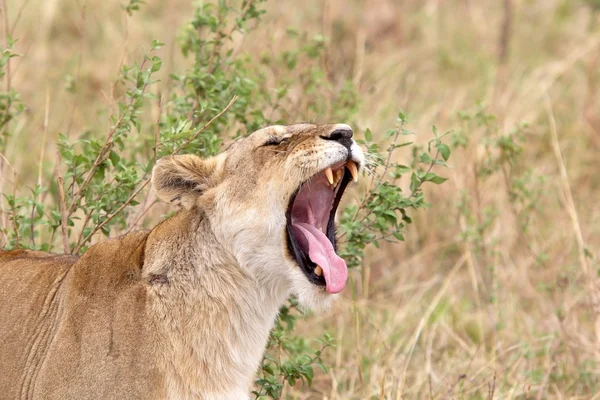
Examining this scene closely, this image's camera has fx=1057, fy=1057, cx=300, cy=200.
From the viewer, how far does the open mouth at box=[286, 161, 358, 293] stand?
363 cm

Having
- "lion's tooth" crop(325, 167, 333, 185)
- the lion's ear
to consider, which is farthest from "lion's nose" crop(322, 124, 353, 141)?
the lion's ear

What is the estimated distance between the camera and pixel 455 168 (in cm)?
736

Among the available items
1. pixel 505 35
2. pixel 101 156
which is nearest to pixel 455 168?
pixel 505 35

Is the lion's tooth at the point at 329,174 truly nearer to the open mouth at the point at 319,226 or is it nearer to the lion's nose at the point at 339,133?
the open mouth at the point at 319,226

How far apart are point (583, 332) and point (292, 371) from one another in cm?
214

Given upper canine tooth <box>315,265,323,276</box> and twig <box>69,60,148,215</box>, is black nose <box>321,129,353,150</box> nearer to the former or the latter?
upper canine tooth <box>315,265,323,276</box>

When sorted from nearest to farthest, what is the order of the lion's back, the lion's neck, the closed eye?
the lion's back, the lion's neck, the closed eye

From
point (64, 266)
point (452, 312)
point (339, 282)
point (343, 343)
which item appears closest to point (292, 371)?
Result: point (339, 282)

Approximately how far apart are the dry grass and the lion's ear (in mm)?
1158

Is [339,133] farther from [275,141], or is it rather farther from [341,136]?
[275,141]

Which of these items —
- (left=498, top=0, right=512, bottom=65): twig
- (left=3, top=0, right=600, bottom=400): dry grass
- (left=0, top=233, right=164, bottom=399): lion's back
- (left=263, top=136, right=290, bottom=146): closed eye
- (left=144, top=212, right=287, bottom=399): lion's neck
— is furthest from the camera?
(left=498, top=0, right=512, bottom=65): twig

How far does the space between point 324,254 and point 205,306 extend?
448 mm

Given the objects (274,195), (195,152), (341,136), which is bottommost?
(195,152)

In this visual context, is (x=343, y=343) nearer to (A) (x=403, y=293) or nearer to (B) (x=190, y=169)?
(A) (x=403, y=293)
